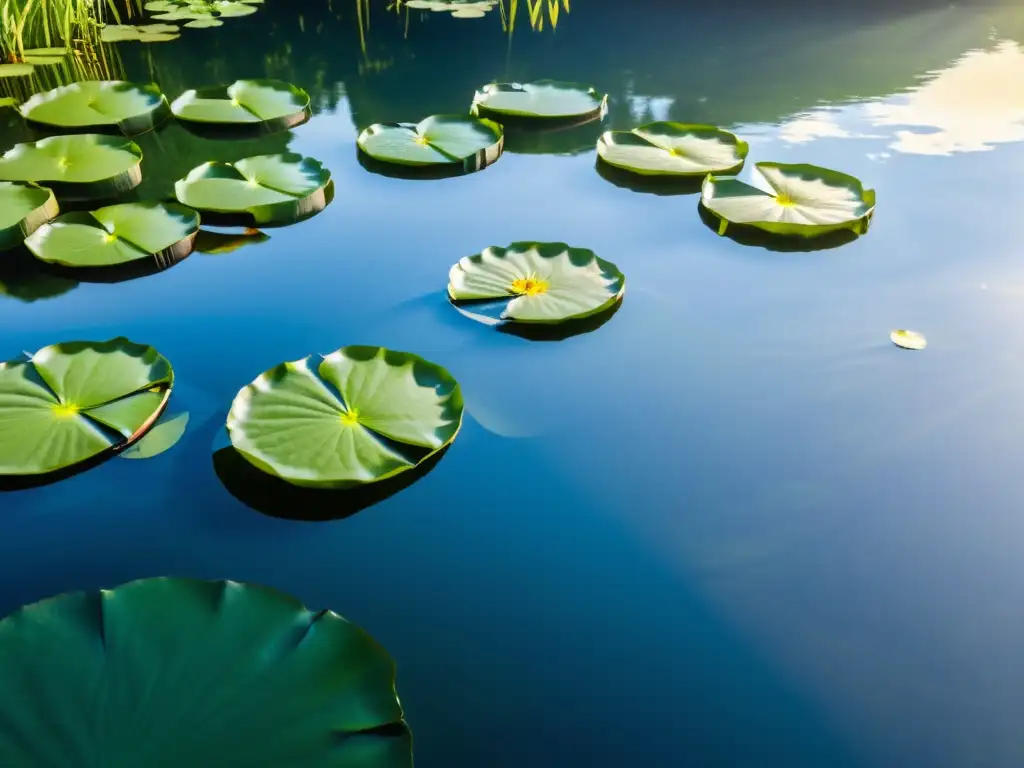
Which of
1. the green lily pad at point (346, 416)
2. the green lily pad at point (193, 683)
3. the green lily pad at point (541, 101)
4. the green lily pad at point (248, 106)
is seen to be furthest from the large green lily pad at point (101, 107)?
the green lily pad at point (193, 683)

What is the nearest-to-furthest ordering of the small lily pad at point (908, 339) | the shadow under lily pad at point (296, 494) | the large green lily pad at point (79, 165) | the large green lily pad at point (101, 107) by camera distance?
the shadow under lily pad at point (296, 494) → the small lily pad at point (908, 339) → the large green lily pad at point (79, 165) → the large green lily pad at point (101, 107)

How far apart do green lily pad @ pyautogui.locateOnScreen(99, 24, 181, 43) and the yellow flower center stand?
2.98 metres

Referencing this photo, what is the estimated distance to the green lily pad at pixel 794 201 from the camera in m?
2.11

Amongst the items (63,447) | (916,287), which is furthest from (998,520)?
(63,447)

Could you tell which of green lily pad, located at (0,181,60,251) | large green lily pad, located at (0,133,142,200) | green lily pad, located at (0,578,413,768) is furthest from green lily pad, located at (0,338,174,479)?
large green lily pad, located at (0,133,142,200)

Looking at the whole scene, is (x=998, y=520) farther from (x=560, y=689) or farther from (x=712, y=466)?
(x=560, y=689)

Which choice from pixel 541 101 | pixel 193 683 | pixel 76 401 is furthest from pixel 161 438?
pixel 541 101

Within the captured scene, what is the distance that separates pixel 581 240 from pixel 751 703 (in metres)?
1.33

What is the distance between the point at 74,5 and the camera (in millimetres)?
3895

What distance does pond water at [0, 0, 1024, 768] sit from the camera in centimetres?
107

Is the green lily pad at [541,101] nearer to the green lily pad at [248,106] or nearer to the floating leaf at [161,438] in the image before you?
the green lily pad at [248,106]

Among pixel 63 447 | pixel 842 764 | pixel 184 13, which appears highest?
pixel 184 13

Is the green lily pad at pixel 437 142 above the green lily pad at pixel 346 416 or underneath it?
above

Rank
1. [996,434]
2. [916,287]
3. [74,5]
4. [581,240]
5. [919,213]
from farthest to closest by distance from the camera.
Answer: [74,5] → [919,213] → [581,240] → [916,287] → [996,434]
